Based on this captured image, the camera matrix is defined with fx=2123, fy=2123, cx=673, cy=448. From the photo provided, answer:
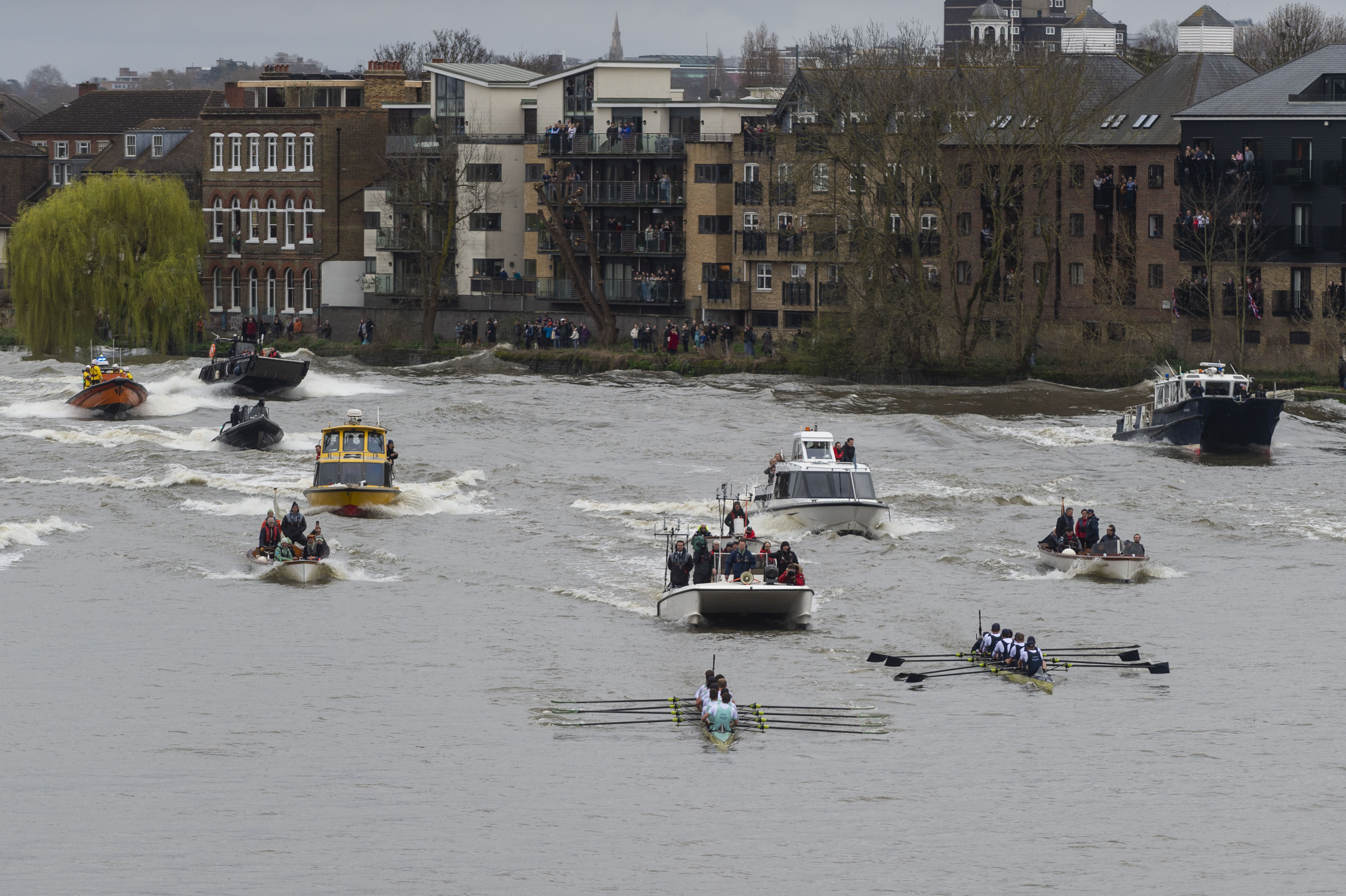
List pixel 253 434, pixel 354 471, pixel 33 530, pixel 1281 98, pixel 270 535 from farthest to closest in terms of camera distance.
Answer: pixel 1281 98 < pixel 253 434 < pixel 354 471 < pixel 33 530 < pixel 270 535

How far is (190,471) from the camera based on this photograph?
212 ft

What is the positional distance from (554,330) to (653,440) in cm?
3429

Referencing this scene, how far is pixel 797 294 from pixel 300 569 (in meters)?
63.8

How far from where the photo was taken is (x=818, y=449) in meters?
55.4

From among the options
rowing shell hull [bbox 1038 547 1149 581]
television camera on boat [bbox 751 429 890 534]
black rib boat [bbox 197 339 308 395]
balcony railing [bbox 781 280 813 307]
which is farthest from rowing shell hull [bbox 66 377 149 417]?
rowing shell hull [bbox 1038 547 1149 581]

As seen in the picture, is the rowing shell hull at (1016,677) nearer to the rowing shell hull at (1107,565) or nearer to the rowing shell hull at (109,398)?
the rowing shell hull at (1107,565)

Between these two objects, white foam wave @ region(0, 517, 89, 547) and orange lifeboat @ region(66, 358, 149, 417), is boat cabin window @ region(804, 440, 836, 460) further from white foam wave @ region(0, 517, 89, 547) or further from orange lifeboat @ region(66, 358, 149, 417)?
orange lifeboat @ region(66, 358, 149, 417)

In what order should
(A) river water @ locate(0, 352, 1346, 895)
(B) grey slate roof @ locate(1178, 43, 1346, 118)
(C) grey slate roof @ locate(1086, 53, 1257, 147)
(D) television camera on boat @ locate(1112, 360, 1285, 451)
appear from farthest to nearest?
(C) grey slate roof @ locate(1086, 53, 1257, 147) < (B) grey slate roof @ locate(1178, 43, 1346, 118) < (D) television camera on boat @ locate(1112, 360, 1285, 451) < (A) river water @ locate(0, 352, 1346, 895)

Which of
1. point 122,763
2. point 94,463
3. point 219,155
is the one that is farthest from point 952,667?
point 219,155

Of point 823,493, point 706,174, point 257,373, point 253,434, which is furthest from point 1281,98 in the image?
point 823,493

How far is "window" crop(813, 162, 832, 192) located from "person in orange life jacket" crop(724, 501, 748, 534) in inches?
1988

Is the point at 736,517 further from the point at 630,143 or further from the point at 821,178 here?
the point at 630,143

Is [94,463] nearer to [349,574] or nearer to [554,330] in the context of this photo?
[349,574]

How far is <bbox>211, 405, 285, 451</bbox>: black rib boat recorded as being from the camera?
71.1 metres
